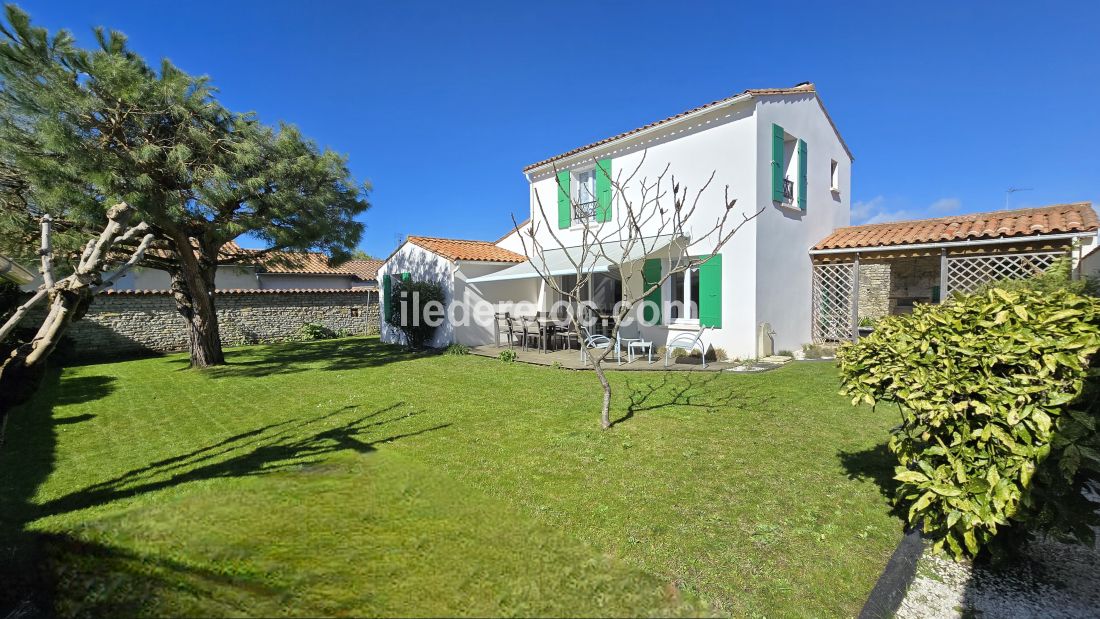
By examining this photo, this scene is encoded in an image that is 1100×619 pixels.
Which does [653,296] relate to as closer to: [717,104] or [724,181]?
[724,181]

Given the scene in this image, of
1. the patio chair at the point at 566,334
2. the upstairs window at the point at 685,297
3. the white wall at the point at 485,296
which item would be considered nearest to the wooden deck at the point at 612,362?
the patio chair at the point at 566,334

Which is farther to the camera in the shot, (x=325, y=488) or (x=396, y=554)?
(x=325, y=488)

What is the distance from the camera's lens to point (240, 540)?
493 cm

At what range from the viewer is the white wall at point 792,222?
16562 mm

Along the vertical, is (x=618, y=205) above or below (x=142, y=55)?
below

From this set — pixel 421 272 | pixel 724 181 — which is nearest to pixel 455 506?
pixel 724 181

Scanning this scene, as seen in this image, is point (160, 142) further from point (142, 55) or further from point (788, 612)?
point (788, 612)

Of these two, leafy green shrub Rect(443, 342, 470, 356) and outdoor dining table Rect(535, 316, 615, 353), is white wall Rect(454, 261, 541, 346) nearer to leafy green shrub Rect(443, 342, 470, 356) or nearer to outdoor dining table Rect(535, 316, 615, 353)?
leafy green shrub Rect(443, 342, 470, 356)

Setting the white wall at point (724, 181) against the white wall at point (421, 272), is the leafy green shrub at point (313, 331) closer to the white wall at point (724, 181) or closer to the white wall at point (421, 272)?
the white wall at point (421, 272)

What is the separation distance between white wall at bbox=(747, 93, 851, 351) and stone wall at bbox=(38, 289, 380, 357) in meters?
27.4

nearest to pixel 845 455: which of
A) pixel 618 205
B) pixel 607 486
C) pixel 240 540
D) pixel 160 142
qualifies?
pixel 607 486

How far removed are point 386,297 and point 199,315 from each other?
991cm

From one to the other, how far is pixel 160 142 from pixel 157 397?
8462mm

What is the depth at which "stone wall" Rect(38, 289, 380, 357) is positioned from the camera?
22609 mm
